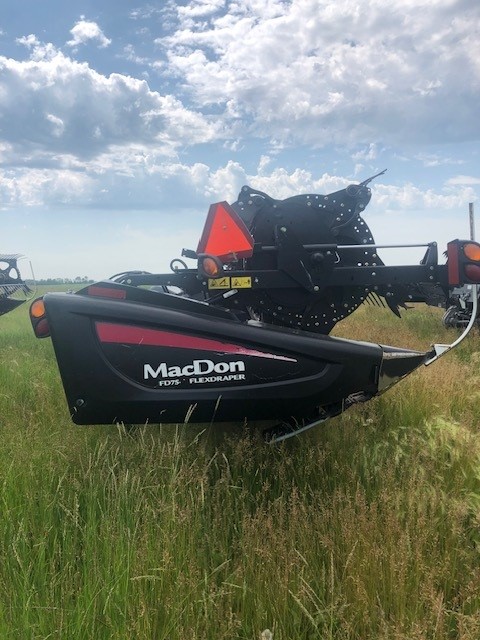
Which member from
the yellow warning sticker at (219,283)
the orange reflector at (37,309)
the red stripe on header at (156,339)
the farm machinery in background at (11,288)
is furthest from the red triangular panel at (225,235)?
the farm machinery in background at (11,288)

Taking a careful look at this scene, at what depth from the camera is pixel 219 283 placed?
3590 mm

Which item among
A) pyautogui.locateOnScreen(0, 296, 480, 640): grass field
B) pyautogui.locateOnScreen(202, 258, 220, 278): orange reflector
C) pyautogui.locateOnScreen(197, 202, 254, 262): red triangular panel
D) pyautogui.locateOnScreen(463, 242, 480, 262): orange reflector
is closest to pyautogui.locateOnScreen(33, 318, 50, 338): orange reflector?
pyautogui.locateOnScreen(0, 296, 480, 640): grass field

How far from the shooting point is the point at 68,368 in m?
2.84

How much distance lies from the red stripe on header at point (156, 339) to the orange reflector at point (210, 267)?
0.66m

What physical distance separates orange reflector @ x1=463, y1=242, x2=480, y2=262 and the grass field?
1.09 m

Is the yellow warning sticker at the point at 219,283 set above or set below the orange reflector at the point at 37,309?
above

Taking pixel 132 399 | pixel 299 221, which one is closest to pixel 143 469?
pixel 132 399

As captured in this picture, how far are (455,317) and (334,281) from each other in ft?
23.7

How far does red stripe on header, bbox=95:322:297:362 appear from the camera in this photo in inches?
112

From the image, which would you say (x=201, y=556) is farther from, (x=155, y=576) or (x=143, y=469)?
(x=143, y=469)

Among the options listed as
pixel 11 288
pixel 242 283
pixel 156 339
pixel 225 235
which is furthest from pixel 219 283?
pixel 11 288

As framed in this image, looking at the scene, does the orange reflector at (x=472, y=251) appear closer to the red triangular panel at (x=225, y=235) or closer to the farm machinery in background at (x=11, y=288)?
the red triangular panel at (x=225, y=235)

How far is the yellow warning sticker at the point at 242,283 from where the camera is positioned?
357cm

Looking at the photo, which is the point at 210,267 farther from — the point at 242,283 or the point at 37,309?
the point at 37,309
